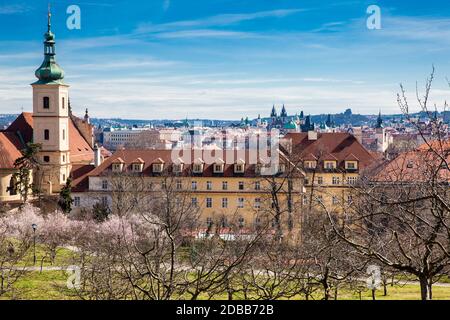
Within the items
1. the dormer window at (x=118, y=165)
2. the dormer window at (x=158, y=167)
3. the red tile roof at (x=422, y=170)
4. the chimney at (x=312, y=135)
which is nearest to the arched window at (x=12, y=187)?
the dormer window at (x=118, y=165)

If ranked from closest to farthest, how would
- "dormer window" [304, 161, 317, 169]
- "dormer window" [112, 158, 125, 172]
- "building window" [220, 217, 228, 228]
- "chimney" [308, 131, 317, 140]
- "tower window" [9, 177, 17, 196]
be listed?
"building window" [220, 217, 228, 228] → "dormer window" [112, 158, 125, 172] → "dormer window" [304, 161, 317, 169] → "tower window" [9, 177, 17, 196] → "chimney" [308, 131, 317, 140]

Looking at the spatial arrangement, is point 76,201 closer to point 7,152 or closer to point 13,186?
point 13,186

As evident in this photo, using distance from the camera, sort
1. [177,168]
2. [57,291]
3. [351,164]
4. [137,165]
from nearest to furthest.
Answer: [57,291]
[177,168]
[137,165]
[351,164]

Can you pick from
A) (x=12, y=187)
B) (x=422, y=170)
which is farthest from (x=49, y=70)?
(x=422, y=170)

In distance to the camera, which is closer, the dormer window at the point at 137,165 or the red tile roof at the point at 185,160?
the red tile roof at the point at 185,160

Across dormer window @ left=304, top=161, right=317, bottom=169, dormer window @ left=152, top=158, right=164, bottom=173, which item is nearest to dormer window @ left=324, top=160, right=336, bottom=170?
dormer window @ left=304, top=161, right=317, bottom=169

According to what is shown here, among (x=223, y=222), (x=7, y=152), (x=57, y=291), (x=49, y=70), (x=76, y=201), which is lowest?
(x=57, y=291)

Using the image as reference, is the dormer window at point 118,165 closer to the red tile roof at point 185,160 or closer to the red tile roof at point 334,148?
the red tile roof at point 185,160

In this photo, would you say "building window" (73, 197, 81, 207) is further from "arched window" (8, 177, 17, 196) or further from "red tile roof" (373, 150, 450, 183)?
"red tile roof" (373, 150, 450, 183)

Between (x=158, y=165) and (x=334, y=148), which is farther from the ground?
(x=334, y=148)

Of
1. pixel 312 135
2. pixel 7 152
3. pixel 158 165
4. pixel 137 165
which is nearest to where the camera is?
pixel 158 165
